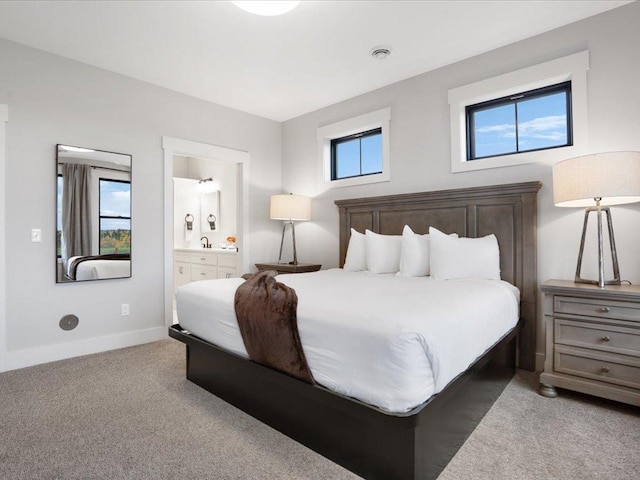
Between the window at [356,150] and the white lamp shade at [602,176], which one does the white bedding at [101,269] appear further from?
the white lamp shade at [602,176]

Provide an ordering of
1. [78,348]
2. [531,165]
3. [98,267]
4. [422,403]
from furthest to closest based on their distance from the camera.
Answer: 1. [98,267]
2. [78,348]
3. [531,165]
4. [422,403]

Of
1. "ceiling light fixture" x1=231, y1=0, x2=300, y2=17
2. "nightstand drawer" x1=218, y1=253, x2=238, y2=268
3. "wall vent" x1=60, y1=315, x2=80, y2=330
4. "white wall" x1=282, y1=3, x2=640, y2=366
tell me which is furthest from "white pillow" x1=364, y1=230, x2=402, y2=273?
"wall vent" x1=60, y1=315, x2=80, y2=330

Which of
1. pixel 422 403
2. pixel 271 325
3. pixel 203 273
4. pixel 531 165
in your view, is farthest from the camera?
pixel 203 273

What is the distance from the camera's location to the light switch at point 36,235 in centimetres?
297

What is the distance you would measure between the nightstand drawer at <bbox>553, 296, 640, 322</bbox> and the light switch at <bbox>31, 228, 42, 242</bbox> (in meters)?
4.00

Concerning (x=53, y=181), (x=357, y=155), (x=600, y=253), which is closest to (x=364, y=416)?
(x=600, y=253)

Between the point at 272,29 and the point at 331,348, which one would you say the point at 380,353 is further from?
the point at 272,29

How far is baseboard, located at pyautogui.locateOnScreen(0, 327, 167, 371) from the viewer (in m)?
2.90

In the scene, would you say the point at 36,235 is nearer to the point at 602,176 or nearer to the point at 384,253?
the point at 384,253

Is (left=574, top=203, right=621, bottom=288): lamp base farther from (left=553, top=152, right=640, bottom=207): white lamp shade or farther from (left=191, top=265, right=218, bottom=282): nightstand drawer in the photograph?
(left=191, top=265, right=218, bottom=282): nightstand drawer

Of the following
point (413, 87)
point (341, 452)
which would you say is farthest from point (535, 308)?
point (413, 87)

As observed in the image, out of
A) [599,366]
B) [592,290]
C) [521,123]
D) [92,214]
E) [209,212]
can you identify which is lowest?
[599,366]

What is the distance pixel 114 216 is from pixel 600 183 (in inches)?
153

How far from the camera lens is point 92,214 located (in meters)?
3.28
